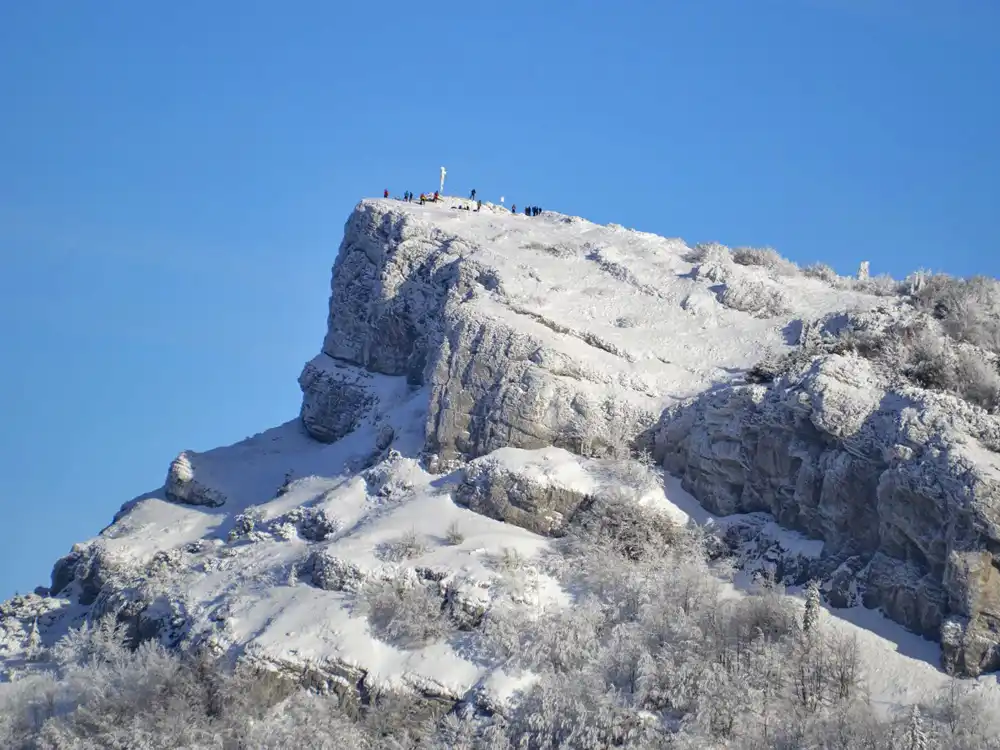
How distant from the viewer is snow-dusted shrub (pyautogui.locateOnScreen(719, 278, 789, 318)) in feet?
137

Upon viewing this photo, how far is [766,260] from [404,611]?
22.6 m

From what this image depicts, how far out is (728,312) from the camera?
42.2m

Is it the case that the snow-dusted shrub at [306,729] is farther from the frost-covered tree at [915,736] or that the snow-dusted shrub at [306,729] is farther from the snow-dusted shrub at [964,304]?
the snow-dusted shrub at [964,304]

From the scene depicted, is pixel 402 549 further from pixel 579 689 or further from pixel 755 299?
pixel 755 299

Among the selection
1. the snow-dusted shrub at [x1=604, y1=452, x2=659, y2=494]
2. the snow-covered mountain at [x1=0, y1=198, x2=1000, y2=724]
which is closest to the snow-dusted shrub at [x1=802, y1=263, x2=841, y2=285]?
the snow-covered mountain at [x1=0, y1=198, x2=1000, y2=724]

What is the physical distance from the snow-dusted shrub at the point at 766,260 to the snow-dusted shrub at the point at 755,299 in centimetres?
302

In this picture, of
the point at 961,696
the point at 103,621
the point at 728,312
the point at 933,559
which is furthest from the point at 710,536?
the point at 103,621

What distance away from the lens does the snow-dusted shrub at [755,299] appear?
137ft

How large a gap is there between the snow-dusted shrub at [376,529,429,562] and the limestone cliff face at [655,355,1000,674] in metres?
7.78

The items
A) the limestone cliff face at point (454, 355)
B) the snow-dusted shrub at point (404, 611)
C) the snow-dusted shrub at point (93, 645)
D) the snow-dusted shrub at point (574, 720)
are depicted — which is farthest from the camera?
the limestone cliff face at point (454, 355)

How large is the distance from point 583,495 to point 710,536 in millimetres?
3448

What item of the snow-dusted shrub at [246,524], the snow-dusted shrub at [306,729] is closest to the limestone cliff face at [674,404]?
the snow-dusted shrub at [246,524]

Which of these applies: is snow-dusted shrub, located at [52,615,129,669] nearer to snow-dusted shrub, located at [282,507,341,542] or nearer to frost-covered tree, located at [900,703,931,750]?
snow-dusted shrub, located at [282,507,341,542]

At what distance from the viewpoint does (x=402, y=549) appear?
32219 mm
